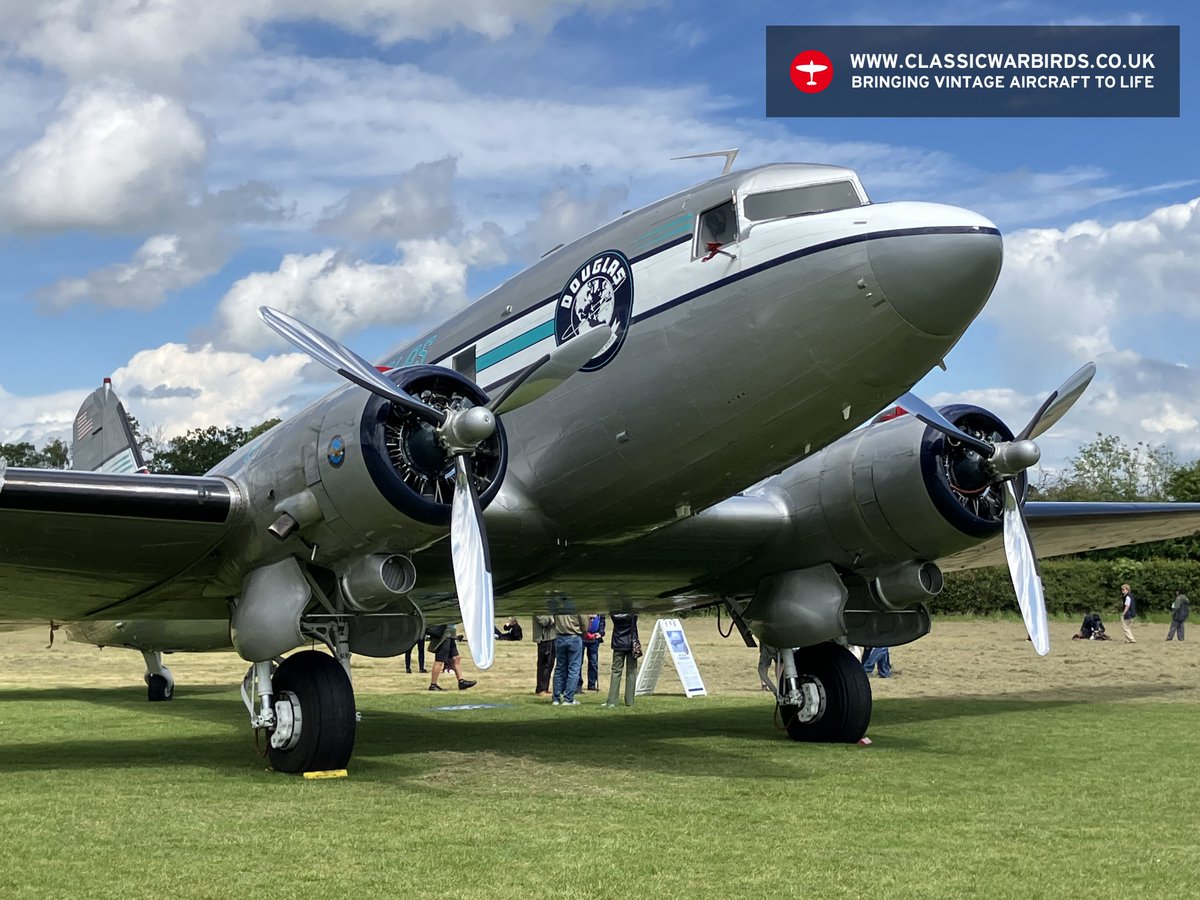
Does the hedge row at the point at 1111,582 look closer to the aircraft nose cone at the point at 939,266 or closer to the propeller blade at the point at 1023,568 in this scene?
the propeller blade at the point at 1023,568

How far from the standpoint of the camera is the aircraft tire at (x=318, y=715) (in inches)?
381

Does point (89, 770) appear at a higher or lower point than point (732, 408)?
lower

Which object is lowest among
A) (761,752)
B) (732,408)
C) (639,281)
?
(761,752)

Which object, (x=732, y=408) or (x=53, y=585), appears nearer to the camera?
(x=732, y=408)

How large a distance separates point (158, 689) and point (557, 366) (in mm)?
11545

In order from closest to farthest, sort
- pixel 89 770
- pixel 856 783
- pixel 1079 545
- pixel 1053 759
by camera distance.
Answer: pixel 856 783 < pixel 89 770 < pixel 1053 759 < pixel 1079 545

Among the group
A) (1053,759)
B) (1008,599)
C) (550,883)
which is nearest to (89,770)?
(550,883)

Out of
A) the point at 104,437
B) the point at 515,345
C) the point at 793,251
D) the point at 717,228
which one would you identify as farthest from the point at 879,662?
the point at 793,251

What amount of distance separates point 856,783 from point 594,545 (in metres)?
3.21

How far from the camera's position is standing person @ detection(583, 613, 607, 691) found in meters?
19.8

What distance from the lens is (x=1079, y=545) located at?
16188 millimetres

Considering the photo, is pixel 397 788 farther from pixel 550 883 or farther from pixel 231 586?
pixel 550 883

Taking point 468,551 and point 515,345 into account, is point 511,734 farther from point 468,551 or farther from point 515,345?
point 468,551

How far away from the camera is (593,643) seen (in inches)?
796
